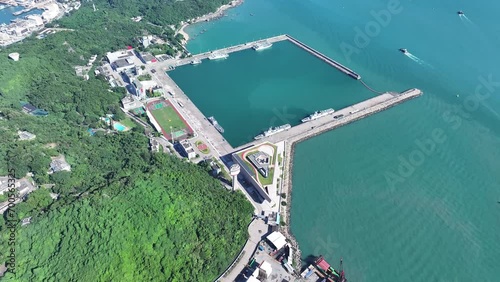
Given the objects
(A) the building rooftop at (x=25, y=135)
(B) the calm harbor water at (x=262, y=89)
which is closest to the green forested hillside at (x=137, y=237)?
(B) the calm harbor water at (x=262, y=89)

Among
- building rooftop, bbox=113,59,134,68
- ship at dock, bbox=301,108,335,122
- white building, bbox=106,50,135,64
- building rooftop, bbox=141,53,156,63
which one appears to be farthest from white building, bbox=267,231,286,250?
white building, bbox=106,50,135,64

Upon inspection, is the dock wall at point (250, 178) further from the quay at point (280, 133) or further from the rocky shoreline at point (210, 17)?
the rocky shoreline at point (210, 17)

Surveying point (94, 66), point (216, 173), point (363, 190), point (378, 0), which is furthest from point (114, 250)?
point (378, 0)

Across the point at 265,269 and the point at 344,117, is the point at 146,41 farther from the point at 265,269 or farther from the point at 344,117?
the point at 265,269

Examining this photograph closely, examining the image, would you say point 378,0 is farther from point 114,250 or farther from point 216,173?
point 114,250

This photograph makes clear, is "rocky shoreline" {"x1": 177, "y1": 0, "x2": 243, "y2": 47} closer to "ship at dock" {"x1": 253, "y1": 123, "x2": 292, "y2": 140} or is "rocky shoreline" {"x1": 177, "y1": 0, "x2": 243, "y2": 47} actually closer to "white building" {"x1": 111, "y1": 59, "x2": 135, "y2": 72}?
"white building" {"x1": 111, "y1": 59, "x2": 135, "y2": 72}
